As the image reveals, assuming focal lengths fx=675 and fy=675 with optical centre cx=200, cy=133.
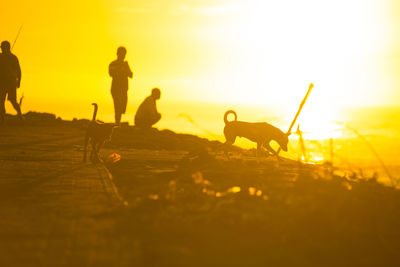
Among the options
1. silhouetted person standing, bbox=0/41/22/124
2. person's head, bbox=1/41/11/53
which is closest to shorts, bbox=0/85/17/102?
silhouetted person standing, bbox=0/41/22/124

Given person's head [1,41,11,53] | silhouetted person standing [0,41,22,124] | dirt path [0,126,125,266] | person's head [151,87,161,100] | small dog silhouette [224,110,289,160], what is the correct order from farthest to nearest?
person's head [151,87,161,100] < silhouetted person standing [0,41,22,124] < person's head [1,41,11,53] < small dog silhouette [224,110,289,160] < dirt path [0,126,125,266]

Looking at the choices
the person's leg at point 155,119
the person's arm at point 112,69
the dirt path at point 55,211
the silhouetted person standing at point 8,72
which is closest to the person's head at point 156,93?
the person's leg at point 155,119

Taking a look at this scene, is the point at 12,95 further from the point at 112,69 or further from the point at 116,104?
the point at 112,69

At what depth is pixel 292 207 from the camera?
301 inches

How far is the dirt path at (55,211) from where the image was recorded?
584 centimetres

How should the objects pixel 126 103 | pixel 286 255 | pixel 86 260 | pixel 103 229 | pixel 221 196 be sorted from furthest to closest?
pixel 126 103
pixel 221 196
pixel 103 229
pixel 286 255
pixel 86 260

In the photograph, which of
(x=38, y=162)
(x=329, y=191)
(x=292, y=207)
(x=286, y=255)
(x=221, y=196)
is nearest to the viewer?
(x=286, y=255)

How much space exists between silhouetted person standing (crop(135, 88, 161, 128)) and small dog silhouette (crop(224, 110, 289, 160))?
405cm

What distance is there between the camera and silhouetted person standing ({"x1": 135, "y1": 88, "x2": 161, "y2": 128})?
1934 cm

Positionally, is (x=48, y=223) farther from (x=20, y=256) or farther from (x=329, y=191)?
(x=329, y=191)

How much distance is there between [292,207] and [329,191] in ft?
4.56

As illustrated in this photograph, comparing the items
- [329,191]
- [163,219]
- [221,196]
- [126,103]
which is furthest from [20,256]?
[126,103]

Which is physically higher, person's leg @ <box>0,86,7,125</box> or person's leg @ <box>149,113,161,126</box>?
person's leg @ <box>0,86,7,125</box>

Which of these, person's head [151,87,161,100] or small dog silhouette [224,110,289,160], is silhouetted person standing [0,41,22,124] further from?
small dog silhouette [224,110,289,160]
